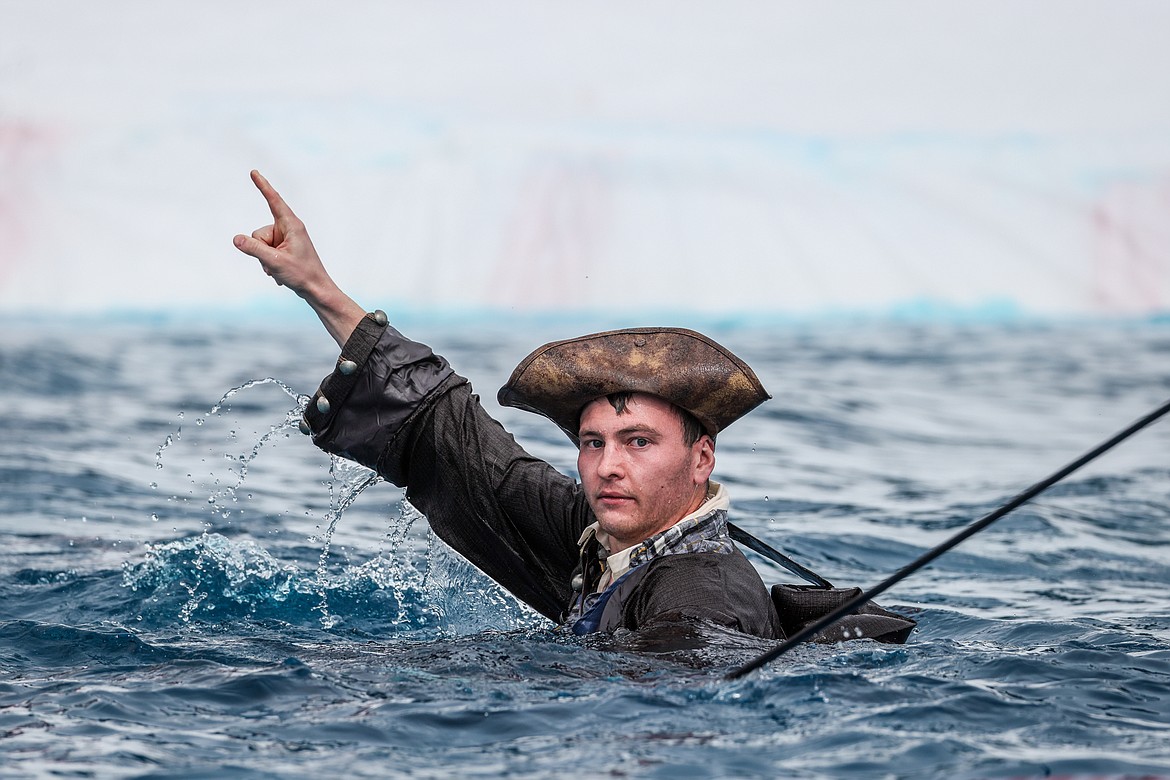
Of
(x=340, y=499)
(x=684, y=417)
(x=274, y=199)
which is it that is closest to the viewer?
(x=684, y=417)

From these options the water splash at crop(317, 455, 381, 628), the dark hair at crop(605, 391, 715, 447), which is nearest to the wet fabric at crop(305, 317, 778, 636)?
the water splash at crop(317, 455, 381, 628)

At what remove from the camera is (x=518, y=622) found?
5273 mm

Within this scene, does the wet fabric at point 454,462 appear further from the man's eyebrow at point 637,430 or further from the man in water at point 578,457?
the man's eyebrow at point 637,430

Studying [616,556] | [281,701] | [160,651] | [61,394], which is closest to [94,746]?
[281,701]

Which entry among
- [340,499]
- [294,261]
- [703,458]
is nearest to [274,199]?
[294,261]

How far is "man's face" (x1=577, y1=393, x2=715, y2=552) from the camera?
3.71 metres

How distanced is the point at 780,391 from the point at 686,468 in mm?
9250

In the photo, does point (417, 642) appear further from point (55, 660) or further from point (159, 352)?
point (159, 352)

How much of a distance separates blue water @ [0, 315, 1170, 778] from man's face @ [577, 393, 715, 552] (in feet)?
1.12

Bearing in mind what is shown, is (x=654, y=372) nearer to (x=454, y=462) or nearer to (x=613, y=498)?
(x=613, y=498)

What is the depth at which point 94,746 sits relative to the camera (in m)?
3.22

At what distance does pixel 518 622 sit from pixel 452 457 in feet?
4.11

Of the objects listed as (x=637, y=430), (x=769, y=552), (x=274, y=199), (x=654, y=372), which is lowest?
(x=769, y=552)

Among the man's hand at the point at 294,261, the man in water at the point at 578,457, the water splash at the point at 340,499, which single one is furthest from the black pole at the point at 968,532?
the water splash at the point at 340,499
